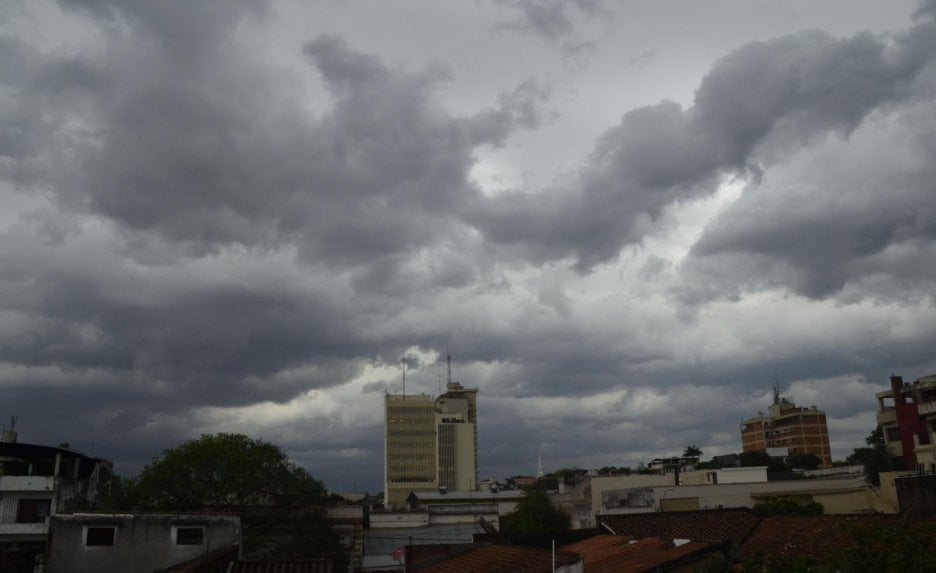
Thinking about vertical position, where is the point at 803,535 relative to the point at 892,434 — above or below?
below

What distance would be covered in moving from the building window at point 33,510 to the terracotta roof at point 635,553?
41.8 m

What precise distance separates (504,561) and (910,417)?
82.2 meters

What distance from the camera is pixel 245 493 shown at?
53.4m

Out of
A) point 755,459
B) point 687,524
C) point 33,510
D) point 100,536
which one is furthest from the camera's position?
point 755,459

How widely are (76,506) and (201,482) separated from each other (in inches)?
505

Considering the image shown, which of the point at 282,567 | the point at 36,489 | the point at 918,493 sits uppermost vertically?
the point at 36,489

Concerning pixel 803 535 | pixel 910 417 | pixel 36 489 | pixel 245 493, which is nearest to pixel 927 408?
pixel 910 417

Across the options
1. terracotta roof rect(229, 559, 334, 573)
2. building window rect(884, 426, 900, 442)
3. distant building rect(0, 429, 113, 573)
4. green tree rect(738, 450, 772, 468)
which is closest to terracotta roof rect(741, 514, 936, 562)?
terracotta roof rect(229, 559, 334, 573)

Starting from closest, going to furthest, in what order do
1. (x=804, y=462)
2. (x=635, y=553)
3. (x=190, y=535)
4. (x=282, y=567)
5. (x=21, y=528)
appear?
(x=282, y=567), (x=635, y=553), (x=190, y=535), (x=21, y=528), (x=804, y=462)

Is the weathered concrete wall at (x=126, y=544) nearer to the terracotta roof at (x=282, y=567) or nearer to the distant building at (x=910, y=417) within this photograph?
the terracotta roof at (x=282, y=567)

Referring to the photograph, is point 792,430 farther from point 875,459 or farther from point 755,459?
point 875,459

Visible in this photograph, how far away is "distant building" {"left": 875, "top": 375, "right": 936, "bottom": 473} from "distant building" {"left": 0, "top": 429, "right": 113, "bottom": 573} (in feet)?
262

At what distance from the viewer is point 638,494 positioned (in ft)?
215

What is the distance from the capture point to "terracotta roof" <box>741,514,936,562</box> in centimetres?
2647
